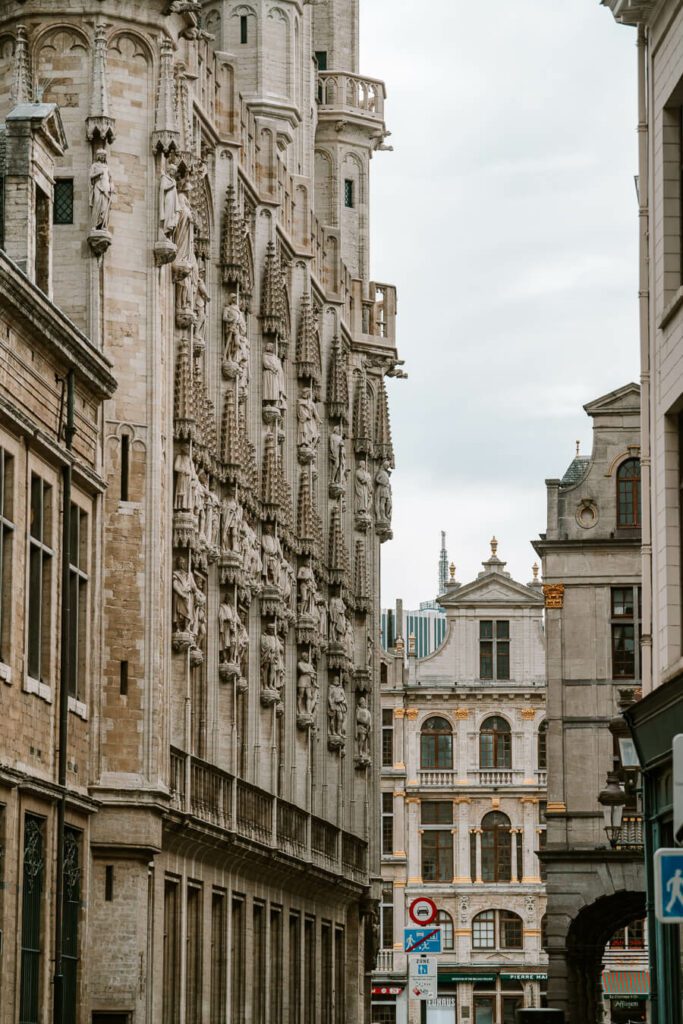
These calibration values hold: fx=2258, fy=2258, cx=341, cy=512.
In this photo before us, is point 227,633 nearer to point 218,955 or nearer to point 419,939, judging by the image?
point 218,955

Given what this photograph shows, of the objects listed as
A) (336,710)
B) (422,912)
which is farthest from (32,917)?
(336,710)

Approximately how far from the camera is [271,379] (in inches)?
1950

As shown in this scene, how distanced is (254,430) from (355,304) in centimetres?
1401

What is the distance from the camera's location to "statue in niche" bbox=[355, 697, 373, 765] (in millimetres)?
61250

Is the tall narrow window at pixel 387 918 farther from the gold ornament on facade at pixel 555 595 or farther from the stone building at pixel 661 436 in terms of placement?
the stone building at pixel 661 436

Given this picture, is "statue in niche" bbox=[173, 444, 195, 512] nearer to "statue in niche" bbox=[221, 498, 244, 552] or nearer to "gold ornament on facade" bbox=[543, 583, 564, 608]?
"statue in niche" bbox=[221, 498, 244, 552]

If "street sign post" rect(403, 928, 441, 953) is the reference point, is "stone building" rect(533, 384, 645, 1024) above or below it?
above

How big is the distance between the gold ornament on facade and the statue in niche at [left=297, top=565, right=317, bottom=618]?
1228 centimetres

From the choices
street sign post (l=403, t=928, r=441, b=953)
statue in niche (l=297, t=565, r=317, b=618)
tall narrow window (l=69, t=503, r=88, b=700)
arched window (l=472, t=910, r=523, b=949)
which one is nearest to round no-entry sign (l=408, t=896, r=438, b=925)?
street sign post (l=403, t=928, r=441, b=953)

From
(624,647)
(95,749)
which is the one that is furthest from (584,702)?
(95,749)

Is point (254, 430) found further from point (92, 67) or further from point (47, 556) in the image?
point (47, 556)

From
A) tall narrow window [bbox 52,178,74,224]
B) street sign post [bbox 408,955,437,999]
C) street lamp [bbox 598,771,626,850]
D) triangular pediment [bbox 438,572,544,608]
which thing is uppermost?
triangular pediment [bbox 438,572,544,608]

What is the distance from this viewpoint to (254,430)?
4906 cm

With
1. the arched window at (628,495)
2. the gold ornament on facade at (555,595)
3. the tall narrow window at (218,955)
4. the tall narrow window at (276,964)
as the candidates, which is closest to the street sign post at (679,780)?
the tall narrow window at (218,955)
